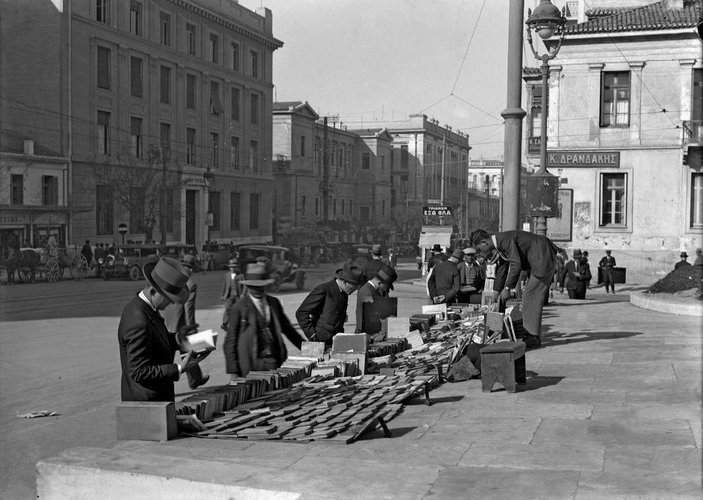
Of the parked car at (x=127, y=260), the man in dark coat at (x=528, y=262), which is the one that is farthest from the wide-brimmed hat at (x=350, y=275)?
the parked car at (x=127, y=260)

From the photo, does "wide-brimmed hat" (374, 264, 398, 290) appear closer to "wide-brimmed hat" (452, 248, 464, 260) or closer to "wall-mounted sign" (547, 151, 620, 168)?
"wide-brimmed hat" (452, 248, 464, 260)

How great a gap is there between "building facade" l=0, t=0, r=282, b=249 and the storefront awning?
982 inches

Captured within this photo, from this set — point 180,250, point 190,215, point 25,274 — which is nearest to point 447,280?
point 180,250

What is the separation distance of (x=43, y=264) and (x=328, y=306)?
12.5 metres

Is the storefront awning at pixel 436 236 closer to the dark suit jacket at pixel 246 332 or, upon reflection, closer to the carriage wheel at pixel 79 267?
the carriage wheel at pixel 79 267

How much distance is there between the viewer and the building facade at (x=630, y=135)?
31500 millimetres

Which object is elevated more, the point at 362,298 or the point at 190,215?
the point at 190,215

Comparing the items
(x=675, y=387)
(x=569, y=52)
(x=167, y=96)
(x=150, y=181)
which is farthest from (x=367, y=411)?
(x=569, y=52)

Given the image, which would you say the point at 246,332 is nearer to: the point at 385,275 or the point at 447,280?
the point at 385,275

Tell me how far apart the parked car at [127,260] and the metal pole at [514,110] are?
245 inches

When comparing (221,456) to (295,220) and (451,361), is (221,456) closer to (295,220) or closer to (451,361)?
(451,361)

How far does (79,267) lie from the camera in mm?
18844

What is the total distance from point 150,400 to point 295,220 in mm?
11394

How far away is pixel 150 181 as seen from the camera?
15.8m
